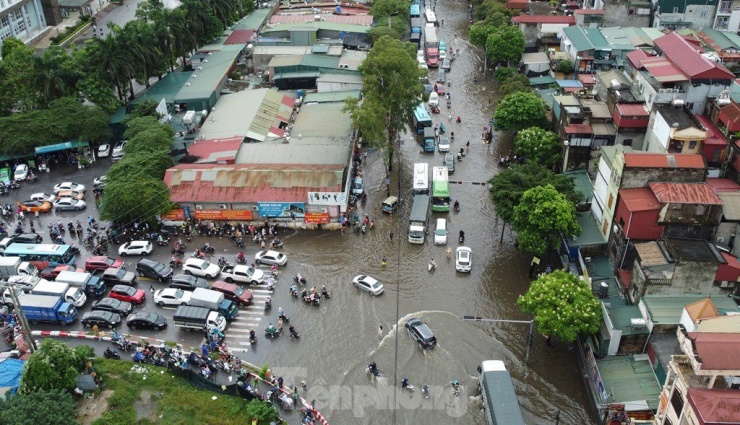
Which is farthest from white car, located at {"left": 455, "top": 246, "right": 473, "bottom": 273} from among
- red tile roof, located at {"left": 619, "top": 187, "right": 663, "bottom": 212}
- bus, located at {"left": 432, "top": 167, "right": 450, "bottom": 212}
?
red tile roof, located at {"left": 619, "top": 187, "right": 663, "bottom": 212}

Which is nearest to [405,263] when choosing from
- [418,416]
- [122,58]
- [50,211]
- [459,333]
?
[459,333]

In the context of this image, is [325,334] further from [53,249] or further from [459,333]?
[53,249]

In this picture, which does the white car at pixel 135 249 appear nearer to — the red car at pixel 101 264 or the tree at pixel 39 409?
the red car at pixel 101 264

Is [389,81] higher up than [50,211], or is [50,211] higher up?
[389,81]

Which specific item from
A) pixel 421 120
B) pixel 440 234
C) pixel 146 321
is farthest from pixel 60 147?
pixel 440 234

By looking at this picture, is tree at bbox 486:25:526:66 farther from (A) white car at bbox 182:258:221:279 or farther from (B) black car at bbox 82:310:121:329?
(B) black car at bbox 82:310:121:329

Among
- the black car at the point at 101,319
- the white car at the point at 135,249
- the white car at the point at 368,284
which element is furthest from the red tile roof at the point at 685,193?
the white car at the point at 135,249

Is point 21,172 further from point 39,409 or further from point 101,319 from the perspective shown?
point 39,409
